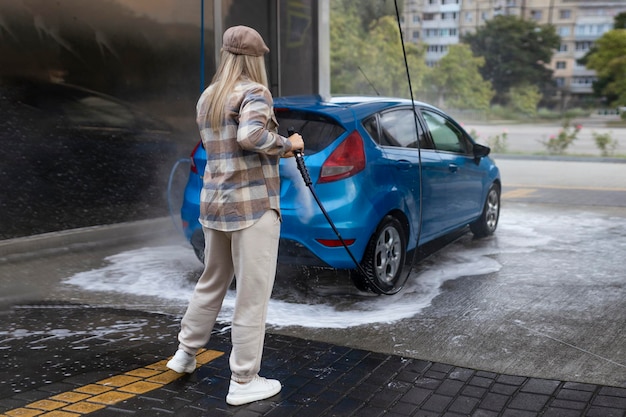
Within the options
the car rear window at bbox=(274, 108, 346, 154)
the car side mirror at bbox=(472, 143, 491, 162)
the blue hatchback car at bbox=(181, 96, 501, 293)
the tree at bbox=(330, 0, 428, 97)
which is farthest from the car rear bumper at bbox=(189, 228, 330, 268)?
the tree at bbox=(330, 0, 428, 97)

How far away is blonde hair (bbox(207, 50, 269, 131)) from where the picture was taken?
3.93 meters

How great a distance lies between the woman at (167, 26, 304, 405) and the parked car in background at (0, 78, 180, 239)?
4.77 metres

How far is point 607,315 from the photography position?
564 centimetres

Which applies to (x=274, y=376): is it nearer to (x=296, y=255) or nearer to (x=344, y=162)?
(x=296, y=255)

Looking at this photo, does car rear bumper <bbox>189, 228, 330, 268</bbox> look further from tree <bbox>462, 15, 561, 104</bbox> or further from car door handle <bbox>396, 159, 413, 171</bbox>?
tree <bbox>462, 15, 561, 104</bbox>

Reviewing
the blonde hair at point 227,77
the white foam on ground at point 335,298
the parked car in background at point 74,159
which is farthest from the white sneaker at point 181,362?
the parked car in background at point 74,159

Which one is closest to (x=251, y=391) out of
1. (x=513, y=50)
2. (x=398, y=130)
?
(x=398, y=130)

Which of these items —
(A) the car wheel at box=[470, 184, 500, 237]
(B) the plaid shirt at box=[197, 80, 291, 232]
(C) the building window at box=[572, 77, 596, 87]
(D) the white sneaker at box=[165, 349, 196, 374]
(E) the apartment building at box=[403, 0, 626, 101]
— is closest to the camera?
(B) the plaid shirt at box=[197, 80, 291, 232]

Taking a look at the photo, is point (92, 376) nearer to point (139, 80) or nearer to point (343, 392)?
point (343, 392)

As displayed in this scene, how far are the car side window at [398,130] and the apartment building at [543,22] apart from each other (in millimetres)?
23845

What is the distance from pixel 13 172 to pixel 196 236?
2834 mm

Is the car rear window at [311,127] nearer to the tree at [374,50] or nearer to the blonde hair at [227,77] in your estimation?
the blonde hair at [227,77]

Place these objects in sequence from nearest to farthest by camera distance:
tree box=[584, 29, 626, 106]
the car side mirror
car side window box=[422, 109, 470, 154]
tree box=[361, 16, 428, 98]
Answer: car side window box=[422, 109, 470, 154] → the car side mirror → tree box=[584, 29, 626, 106] → tree box=[361, 16, 428, 98]

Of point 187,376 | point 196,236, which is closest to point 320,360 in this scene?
point 187,376
